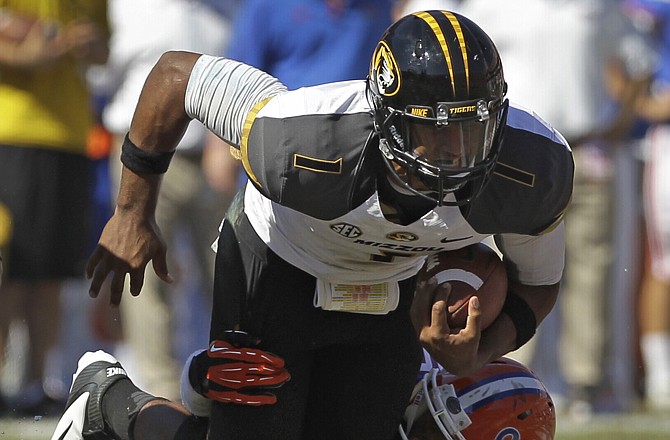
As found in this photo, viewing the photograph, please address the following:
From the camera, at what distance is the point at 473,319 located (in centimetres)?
375

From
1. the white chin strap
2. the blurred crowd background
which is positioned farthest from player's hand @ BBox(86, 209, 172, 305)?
the blurred crowd background

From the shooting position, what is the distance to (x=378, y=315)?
4227mm

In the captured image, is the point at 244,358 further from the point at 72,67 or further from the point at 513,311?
the point at 72,67

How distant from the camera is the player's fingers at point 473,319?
375 centimetres

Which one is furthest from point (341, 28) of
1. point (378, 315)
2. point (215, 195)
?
point (378, 315)

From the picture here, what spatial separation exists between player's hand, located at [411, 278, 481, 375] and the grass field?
2472 mm

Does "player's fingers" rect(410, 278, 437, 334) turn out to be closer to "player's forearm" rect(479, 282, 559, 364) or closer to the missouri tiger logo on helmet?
"player's forearm" rect(479, 282, 559, 364)

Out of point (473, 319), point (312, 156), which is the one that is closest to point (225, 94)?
point (312, 156)

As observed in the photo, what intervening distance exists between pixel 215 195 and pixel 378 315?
2.86 metres

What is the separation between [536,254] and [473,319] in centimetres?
36

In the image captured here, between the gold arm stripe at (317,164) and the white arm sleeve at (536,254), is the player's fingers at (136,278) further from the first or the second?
the white arm sleeve at (536,254)

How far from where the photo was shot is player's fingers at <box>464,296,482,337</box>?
375 centimetres

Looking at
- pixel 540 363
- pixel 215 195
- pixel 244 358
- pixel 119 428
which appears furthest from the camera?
pixel 540 363

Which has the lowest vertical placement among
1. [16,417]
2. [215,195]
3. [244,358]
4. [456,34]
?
[16,417]
